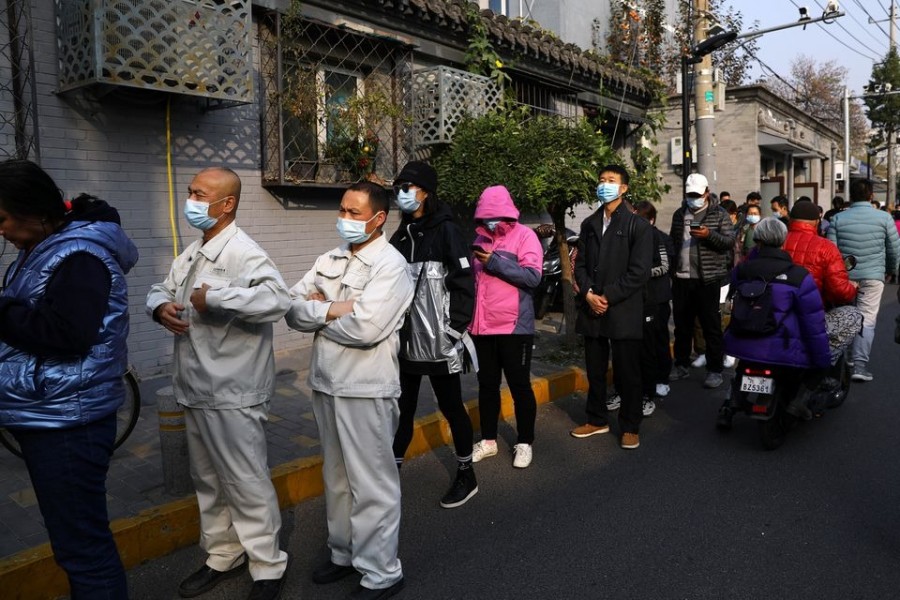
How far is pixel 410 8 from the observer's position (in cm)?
859

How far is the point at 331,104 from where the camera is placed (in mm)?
7984

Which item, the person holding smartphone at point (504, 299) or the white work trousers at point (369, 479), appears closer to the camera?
the white work trousers at point (369, 479)

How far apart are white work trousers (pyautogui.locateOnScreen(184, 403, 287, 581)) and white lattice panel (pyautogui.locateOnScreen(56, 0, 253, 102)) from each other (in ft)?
11.6

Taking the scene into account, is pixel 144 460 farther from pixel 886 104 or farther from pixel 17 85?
pixel 886 104

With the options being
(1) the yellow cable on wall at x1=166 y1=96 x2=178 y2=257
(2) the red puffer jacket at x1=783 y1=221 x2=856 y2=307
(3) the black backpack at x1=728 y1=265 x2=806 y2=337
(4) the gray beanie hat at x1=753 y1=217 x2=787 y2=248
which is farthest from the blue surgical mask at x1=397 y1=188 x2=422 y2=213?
(1) the yellow cable on wall at x1=166 y1=96 x2=178 y2=257

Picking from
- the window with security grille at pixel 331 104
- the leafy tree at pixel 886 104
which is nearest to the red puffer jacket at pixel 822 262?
the window with security grille at pixel 331 104

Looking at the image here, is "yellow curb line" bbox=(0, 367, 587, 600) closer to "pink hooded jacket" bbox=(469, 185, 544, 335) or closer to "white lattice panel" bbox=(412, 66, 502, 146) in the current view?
"pink hooded jacket" bbox=(469, 185, 544, 335)

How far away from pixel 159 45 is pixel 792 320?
5.31 metres

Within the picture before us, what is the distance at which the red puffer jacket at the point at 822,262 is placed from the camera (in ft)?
18.9

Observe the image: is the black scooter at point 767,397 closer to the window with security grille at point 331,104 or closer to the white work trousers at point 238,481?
the white work trousers at point 238,481

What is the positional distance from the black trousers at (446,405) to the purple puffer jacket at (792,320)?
2331 millimetres

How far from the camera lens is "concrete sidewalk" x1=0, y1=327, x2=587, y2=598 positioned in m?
3.44

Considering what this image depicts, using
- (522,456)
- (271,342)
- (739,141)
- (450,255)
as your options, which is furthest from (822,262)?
(739,141)

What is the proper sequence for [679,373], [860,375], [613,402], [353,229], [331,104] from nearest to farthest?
1. [353,229]
2. [613,402]
3. [860,375]
4. [679,373]
5. [331,104]
